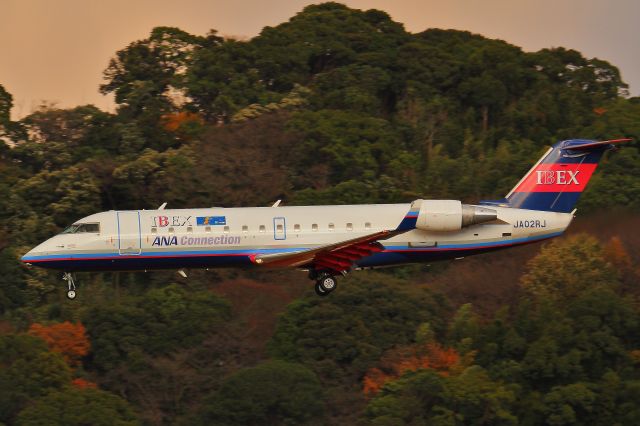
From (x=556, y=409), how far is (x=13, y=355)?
77.9ft

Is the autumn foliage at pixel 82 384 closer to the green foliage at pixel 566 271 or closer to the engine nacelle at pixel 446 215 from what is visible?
the green foliage at pixel 566 271

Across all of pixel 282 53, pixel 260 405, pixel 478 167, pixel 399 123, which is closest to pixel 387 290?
pixel 260 405

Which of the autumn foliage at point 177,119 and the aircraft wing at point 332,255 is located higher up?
the autumn foliage at point 177,119

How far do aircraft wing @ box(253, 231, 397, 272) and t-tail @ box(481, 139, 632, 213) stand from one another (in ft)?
15.9

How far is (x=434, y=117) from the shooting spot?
8850cm

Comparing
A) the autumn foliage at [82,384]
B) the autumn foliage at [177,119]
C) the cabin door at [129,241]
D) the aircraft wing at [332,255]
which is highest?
the autumn foliage at [177,119]

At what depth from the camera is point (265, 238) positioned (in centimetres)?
3922

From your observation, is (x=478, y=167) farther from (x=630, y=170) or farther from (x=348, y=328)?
(x=348, y=328)

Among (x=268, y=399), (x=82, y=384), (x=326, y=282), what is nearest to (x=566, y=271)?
(x=268, y=399)

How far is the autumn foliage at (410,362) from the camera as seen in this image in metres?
62.3

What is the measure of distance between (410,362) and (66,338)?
1579 centimetres

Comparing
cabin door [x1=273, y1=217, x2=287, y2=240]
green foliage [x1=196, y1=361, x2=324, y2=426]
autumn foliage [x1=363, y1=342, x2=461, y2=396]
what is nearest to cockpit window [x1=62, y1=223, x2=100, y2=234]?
cabin door [x1=273, y1=217, x2=287, y2=240]

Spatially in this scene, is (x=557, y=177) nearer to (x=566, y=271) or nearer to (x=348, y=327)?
(x=348, y=327)

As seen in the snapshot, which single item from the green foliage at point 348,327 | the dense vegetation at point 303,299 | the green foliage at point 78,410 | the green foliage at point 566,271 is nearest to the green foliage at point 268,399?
the dense vegetation at point 303,299
